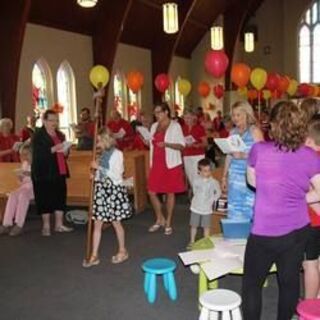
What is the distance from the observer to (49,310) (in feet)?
12.8

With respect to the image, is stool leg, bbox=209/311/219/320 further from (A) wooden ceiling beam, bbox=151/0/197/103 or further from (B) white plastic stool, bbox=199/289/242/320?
Answer: (A) wooden ceiling beam, bbox=151/0/197/103

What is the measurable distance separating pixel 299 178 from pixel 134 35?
474 inches

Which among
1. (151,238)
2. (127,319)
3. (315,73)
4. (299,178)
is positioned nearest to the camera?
(299,178)

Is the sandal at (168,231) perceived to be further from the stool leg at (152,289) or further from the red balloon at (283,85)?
the red balloon at (283,85)

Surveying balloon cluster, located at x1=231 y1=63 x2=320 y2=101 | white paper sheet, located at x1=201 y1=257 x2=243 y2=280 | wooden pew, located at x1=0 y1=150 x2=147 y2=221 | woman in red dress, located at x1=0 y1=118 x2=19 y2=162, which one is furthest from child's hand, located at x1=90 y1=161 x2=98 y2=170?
balloon cluster, located at x1=231 y1=63 x2=320 y2=101

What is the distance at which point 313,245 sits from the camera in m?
3.14

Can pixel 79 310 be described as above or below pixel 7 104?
below

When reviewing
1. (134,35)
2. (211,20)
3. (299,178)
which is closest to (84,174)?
(299,178)

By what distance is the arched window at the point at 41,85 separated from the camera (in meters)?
10.5

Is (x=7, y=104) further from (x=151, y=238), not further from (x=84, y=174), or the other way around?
(x=151, y=238)

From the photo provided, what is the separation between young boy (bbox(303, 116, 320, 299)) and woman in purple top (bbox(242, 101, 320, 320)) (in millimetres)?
409

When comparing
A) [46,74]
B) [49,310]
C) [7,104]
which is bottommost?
[49,310]

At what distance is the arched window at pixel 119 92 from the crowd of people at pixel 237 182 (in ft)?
14.2

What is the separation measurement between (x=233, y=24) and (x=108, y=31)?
6.84 meters
